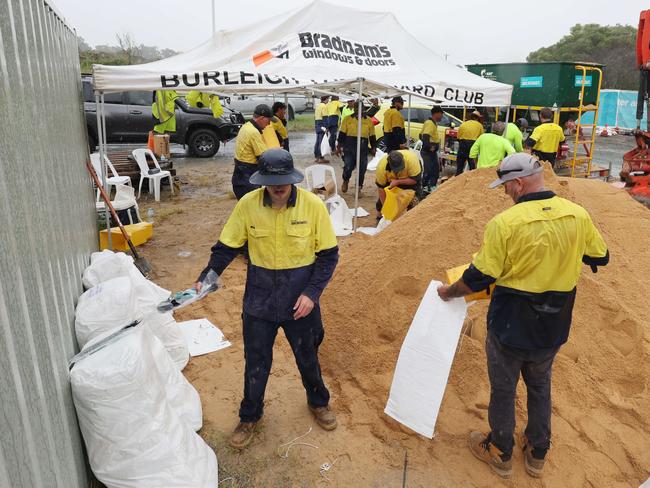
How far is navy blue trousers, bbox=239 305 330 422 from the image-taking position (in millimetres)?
3027

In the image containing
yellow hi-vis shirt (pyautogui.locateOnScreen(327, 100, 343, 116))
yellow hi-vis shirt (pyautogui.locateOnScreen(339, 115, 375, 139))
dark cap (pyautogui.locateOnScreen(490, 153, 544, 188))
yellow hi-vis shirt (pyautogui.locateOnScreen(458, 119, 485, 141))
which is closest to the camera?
dark cap (pyautogui.locateOnScreen(490, 153, 544, 188))

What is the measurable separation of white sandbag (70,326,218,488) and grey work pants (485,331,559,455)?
168 centimetres

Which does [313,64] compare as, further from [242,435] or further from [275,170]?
[242,435]

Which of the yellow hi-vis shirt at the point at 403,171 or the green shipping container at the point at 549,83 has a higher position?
the green shipping container at the point at 549,83

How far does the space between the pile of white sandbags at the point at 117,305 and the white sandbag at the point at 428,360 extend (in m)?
1.61

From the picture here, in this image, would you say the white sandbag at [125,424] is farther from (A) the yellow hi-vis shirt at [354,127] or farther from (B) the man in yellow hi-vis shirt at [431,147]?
(A) the yellow hi-vis shirt at [354,127]

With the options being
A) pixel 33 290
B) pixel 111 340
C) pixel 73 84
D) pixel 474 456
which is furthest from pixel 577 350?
pixel 73 84

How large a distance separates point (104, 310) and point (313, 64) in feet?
17.0

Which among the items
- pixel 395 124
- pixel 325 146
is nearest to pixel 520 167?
pixel 395 124

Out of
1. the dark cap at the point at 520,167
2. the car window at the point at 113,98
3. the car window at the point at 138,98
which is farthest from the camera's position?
the car window at the point at 138,98

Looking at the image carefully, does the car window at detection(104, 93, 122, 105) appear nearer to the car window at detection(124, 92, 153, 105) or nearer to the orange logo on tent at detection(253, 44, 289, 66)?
the car window at detection(124, 92, 153, 105)

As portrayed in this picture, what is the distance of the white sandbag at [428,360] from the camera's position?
9.50 ft

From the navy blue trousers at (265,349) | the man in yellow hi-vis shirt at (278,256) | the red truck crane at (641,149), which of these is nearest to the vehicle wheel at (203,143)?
the red truck crane at (641,149)

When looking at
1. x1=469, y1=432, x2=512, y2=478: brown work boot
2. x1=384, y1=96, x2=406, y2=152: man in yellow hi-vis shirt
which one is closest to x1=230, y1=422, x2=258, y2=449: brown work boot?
x1=469, y1=432, x2=512, y2=478: brown work boot
